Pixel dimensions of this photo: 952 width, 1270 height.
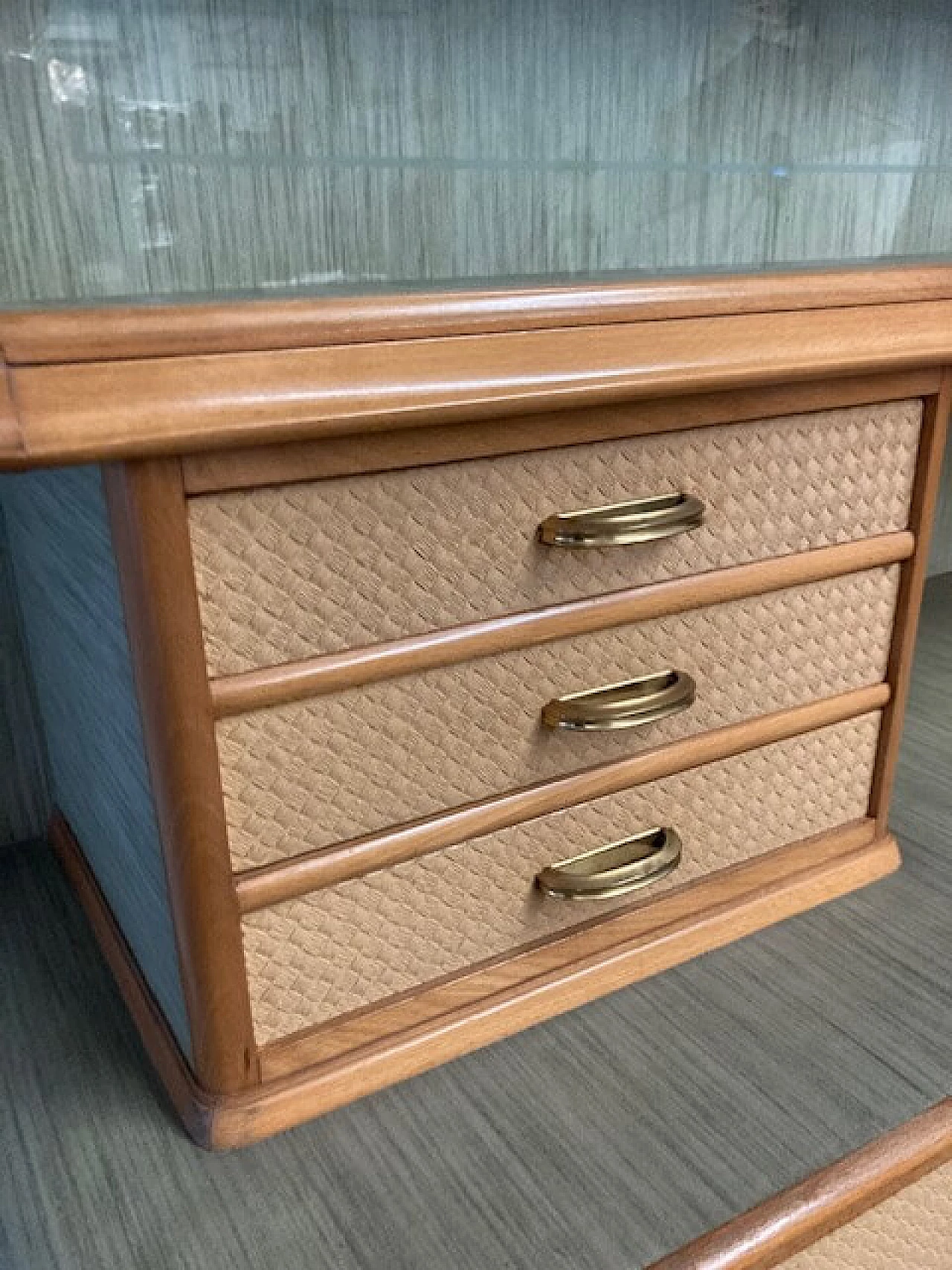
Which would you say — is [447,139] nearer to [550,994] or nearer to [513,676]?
[513,676]

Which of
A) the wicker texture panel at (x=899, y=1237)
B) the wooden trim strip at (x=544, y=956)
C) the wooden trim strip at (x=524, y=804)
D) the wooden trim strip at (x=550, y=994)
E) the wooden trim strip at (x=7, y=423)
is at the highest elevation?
the wooden trim strip at (x=7, y=423)

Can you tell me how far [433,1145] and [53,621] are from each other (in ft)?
1.45

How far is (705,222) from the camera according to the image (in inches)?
44.9

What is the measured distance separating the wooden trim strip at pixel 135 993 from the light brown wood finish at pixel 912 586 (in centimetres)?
57

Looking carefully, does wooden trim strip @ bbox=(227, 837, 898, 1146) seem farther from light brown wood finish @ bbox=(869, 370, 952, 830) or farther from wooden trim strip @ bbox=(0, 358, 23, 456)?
wooden trim strip @ bbox=(0, 358, 23, 456)

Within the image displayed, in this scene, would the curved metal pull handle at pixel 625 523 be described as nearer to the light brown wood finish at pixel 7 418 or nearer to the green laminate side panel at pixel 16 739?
the light brown wood finish at pixel 7 418

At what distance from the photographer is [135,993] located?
75cm

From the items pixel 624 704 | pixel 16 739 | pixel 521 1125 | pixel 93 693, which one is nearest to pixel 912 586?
pixel 624 704

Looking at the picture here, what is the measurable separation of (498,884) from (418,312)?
1.22 ft

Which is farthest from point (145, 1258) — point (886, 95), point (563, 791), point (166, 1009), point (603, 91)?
point (886, 95)

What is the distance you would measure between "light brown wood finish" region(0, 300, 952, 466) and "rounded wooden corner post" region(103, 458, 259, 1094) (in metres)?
0.04

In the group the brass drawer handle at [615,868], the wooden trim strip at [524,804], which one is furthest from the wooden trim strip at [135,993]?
the brass drawer handle at [615,868]

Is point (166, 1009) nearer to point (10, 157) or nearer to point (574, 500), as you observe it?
point (574, 500)

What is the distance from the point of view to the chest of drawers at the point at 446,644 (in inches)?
21.3
